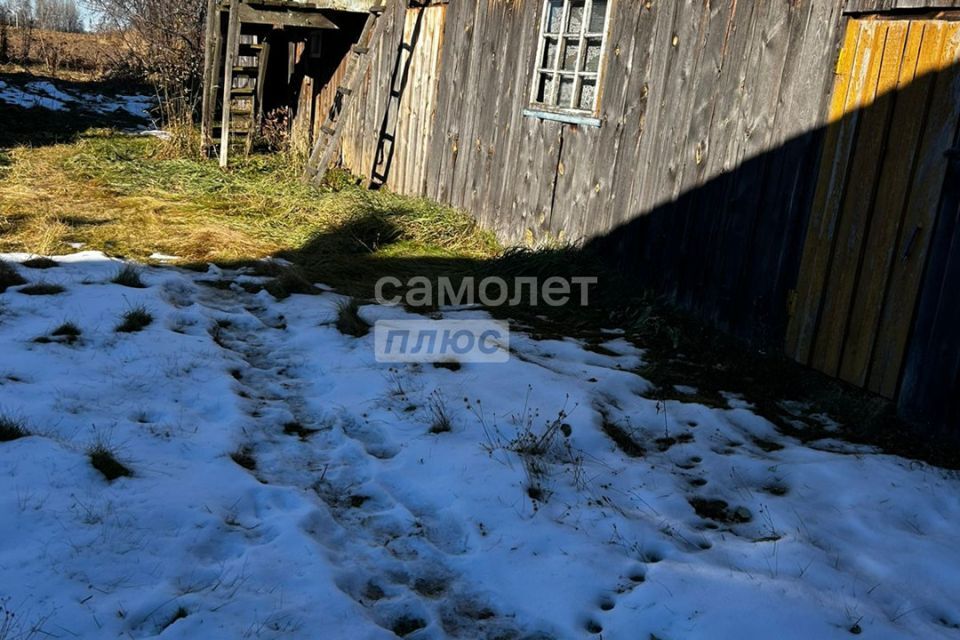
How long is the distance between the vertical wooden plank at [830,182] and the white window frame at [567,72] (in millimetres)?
2371

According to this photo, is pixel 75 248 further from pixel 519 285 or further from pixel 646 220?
pixel 646 220

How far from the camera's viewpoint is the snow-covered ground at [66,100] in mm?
14820

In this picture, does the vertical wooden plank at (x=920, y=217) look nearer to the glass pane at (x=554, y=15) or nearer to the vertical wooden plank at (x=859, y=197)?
the vertical wooden plank at (x=859, y=197)

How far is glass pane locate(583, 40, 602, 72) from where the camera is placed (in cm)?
717

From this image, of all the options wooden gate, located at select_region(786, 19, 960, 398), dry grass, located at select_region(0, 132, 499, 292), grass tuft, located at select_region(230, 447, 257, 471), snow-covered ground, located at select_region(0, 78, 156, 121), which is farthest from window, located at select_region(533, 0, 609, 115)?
snow-covered ground, located at select_region(0, 78, 156, 121)

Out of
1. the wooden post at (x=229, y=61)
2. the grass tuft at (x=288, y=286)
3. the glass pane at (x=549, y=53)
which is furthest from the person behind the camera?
the wooden post at (x=229, y=61)

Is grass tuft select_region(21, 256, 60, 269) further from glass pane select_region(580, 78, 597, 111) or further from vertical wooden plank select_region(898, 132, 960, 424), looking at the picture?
vertical wooden plank select_region(898, 132, 960, 424)

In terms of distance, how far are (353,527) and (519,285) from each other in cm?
398

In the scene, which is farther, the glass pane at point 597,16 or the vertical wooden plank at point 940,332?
the glass pane at point 597,16

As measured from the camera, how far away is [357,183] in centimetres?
1109

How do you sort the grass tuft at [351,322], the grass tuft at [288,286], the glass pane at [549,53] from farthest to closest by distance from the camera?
the glass pane at [549,53]
the grass tuft at [288,286]
the grass tuft at [351,322]

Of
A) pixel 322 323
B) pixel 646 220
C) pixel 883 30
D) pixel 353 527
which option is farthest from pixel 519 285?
pixel 353 527

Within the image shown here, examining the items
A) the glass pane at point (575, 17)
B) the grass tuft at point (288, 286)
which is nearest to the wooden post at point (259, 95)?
the grass tuft at point (288, 286)

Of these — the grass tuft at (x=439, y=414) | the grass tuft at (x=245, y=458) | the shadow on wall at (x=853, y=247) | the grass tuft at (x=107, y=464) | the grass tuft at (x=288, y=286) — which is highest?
the shadow on wall at (x=853, y=247)
